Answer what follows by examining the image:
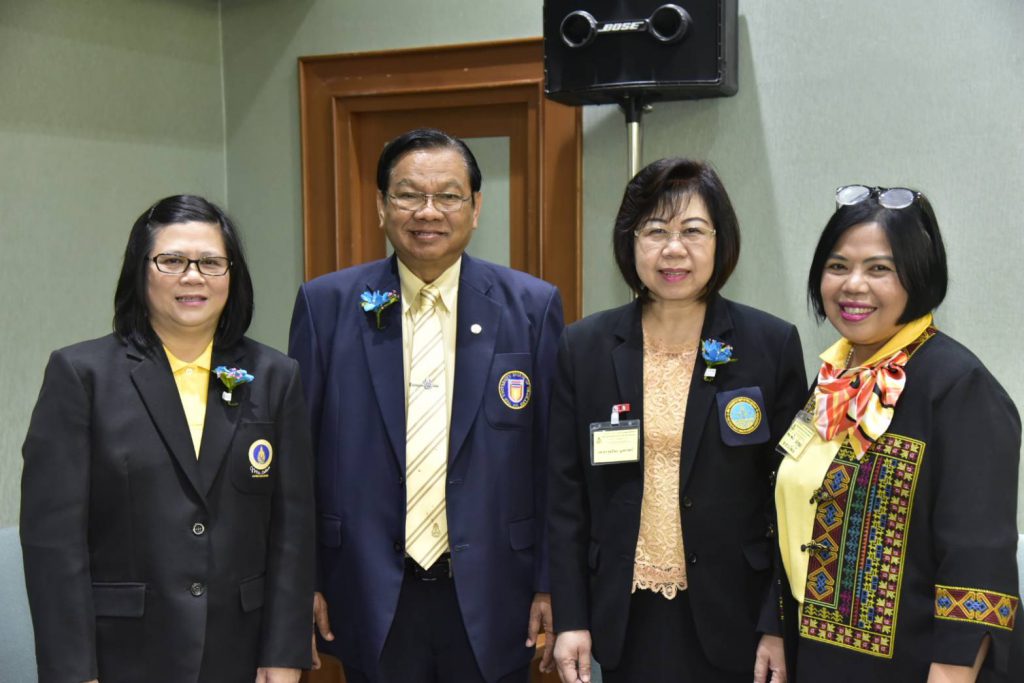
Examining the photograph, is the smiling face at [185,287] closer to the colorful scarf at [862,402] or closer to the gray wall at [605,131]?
A: the colorful scarf at [862,402]

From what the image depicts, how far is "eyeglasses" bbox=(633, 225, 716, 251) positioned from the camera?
6.69 ft

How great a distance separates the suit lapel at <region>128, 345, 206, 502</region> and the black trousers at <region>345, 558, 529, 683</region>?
0.54m

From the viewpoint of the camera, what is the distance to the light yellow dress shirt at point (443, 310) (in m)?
2.26

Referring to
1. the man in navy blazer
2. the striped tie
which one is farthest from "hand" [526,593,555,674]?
the striped tie

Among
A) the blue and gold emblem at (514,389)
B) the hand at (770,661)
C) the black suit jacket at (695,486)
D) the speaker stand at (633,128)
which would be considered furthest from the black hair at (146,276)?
the speaker stand at (633,128)

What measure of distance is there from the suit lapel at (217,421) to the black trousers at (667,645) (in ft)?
2.80

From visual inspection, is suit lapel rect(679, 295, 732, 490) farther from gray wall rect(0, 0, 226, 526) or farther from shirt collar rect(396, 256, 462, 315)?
gray wall rect(0, 0, 226, 526)

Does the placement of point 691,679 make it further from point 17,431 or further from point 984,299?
point 17,431

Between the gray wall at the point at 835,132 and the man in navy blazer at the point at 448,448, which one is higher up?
the gray wall at the point at 835,132

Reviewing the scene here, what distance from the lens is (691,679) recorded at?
2039 mm

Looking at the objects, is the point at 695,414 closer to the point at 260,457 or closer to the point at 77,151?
the point at 260,457

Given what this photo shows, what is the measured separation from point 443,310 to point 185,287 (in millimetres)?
593

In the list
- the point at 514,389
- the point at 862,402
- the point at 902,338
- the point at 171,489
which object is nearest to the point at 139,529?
the point at 171,489

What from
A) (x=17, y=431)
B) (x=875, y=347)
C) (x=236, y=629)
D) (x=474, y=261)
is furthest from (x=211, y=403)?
(x=17, y=431)
